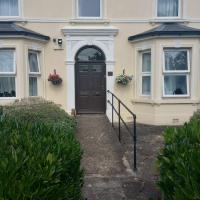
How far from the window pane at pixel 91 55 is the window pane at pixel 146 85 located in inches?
68.5

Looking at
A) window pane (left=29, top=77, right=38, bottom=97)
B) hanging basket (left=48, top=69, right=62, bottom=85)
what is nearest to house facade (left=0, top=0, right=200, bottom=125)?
window pane (left=29, top=77, right=38, bottom=97)

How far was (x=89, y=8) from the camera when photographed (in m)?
11.0

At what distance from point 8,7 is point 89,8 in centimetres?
293

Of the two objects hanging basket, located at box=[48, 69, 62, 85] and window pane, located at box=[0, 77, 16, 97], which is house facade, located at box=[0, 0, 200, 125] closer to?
window pane, located at box=[0, 77, 16, 97]

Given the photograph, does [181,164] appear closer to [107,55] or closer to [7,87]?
[107,55]

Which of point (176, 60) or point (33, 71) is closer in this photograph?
point (176, 60)

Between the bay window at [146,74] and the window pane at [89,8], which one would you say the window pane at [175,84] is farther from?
the window pane at [89,8]

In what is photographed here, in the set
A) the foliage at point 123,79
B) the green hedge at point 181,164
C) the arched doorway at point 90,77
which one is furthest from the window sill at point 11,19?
the green hedge at point 181,164

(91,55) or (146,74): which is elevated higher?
(91,55)

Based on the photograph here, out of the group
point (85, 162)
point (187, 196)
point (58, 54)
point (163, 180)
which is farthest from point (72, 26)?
point (187, 196)

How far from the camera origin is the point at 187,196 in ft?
7.85

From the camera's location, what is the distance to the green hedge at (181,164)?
8.00 feet

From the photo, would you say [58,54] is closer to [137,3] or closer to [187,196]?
[137,3]

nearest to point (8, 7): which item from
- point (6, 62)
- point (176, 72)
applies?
point (6, 62)
